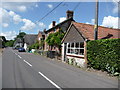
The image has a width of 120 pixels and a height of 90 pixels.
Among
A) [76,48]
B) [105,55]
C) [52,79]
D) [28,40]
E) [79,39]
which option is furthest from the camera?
[28,40]

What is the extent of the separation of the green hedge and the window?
2.26 meters

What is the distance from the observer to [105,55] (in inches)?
422

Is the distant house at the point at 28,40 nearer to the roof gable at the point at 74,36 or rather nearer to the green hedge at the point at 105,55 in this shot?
the roof gable at the point at 74,36

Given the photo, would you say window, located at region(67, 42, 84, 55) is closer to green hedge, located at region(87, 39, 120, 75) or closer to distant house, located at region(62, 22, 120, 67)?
distant house, located at region(62, 22, 120, 67)

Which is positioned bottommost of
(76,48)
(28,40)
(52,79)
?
(52,79)

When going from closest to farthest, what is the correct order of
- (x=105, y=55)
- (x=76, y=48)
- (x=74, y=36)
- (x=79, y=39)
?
1. (x=105, y=55)
2. (x=79, y=39)
3. (x=76, y=48)
4. (x=74, y=36)

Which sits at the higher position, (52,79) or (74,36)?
(74,36)

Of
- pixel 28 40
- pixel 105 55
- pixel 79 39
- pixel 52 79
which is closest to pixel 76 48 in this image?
pixel 79 39

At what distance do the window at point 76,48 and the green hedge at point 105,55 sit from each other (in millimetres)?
2256

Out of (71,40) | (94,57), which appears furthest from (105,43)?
(71,40)

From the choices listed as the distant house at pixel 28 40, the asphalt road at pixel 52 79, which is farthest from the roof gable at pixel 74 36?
the distant house at pixel 28 40

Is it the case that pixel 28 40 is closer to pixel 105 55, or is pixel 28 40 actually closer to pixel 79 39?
pixel 79 39

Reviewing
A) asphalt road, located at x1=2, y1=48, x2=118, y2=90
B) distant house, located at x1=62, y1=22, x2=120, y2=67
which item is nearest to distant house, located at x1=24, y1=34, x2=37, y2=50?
distant house, located at x1=62, y1=22, x2=120, y2=67

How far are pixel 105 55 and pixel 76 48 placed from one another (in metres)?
6.17
